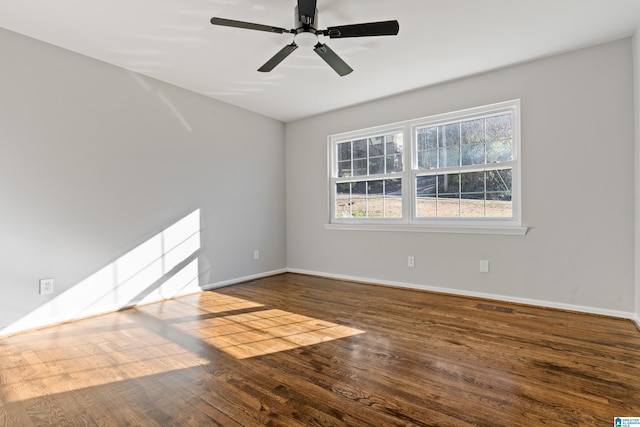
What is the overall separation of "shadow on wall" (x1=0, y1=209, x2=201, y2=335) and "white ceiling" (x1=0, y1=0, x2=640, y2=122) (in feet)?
6.02

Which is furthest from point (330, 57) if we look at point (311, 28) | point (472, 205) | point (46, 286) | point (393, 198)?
point (46, 286)

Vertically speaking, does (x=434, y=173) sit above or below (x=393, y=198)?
above

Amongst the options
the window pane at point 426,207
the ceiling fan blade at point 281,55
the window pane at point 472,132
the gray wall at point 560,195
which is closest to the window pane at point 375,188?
the window pane at point 426,207

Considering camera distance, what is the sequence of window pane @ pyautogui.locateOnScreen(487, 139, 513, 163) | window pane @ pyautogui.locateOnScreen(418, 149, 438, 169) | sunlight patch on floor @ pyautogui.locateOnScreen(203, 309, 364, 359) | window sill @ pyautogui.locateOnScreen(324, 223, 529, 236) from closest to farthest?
sunlight patch on floor @ pyautogui.locateOnScreen(203, 309, 364, 359) < window sill @ pyautogui.locateOnScreen(324, 223, 529, 236) < window pane @ pyautogui.locateOnScreen(487, 139, 513, 163) < window pane @ pyautogui.locateOnScreen(418, 149, 438, 169)

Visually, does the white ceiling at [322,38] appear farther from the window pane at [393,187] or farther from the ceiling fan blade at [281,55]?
the window pane at [393,187]

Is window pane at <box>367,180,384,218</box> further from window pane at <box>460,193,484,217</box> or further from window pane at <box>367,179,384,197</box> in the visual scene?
window pane at <box>460,193,484,217</box>

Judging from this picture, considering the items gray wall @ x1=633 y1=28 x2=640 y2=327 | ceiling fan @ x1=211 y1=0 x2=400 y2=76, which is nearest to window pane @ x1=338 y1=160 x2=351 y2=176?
ceiling fan @ x1=211 y1=0 x2=400 y2=76

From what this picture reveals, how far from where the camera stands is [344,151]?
4766mm

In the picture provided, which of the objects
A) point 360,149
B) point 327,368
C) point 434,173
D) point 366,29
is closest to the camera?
point 327,368

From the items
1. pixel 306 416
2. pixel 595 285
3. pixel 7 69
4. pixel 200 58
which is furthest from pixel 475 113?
pixel 7 69

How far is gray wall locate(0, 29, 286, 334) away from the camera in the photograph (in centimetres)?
262

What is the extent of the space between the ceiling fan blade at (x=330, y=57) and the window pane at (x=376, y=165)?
1.86 metres

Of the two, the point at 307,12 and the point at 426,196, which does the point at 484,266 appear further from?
the point at 307,12

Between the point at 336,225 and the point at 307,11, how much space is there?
305 centimetres
